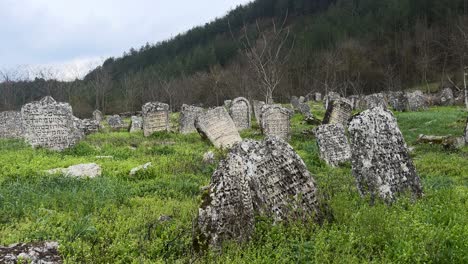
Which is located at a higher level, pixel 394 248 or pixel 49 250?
pixel 49 250

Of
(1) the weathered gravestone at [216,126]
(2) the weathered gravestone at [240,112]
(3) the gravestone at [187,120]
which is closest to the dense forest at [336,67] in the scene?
(2) the weathered gravestone at [240,112]

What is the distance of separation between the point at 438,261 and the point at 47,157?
418 inches

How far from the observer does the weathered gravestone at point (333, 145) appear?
1252cm

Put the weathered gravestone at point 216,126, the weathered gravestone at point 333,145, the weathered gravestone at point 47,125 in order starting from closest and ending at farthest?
the weathered gravestone at point 333,145 → the weathered gravestone at point 47,125 → the weathered gravestone at point 216,126

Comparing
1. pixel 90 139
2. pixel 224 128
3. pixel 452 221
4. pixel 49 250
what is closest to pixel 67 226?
pixel 49 250

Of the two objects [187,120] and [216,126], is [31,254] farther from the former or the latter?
[187,120]

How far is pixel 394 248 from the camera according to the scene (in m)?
4.62

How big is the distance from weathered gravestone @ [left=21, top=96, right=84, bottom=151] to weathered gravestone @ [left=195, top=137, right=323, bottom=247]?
985cm

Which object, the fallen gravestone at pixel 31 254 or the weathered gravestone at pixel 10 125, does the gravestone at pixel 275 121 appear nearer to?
the weathered gravestone at pixel 10 125

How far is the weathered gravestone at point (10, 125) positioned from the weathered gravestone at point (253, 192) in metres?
20.9

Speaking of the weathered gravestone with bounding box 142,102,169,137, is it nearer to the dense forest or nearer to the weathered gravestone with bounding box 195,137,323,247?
the weathered gravestone with bounding box 195,137,323,247

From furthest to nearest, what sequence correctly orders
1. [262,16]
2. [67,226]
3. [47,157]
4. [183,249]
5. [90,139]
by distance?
[262,16] → [90,139] → [47,157] → [67,226] → [183,249]

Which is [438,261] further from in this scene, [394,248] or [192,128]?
[192,128]

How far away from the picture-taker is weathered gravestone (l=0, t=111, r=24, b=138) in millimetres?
23109
